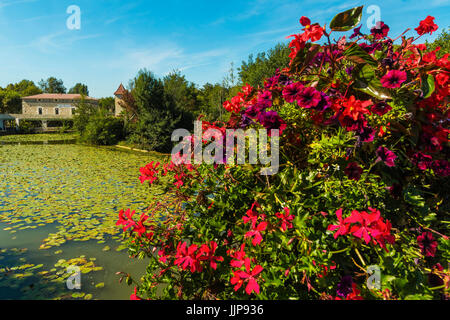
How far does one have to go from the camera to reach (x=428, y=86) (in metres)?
1.04

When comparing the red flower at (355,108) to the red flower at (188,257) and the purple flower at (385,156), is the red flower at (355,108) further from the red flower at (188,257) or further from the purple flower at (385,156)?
the red flower at (188,257)

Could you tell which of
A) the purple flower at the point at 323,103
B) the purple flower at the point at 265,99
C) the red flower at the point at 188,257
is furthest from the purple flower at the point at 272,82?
the red flower at the point at 188,257

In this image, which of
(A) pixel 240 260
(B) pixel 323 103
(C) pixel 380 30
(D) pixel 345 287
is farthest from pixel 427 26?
(A) pixel 240 260

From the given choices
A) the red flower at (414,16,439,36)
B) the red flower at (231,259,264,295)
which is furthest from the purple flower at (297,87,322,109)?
the red flower at (414,16,439,36)

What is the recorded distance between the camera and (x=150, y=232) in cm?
154

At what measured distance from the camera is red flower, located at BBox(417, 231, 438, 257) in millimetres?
1089

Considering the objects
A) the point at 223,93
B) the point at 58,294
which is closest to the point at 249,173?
the point at 58,294

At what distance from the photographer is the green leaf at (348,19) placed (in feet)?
3.74

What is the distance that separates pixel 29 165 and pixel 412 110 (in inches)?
529

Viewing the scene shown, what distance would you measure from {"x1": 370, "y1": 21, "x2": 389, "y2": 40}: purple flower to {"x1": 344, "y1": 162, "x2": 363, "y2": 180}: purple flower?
871mm

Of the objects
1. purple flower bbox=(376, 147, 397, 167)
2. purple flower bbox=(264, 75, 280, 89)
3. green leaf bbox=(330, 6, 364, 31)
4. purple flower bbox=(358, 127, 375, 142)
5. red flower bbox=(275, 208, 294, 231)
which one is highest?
green leaf bbox=(330, 6, 364, 31)
